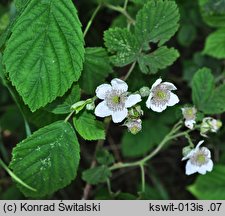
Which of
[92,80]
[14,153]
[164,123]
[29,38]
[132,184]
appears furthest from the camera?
[132,184]

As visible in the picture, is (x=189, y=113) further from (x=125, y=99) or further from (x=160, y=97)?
(x=125, y=99)

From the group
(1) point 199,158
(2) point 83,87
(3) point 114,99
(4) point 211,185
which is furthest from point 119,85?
(4) point 211,185

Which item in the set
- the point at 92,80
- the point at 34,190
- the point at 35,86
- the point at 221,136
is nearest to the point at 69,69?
the point at 35,86

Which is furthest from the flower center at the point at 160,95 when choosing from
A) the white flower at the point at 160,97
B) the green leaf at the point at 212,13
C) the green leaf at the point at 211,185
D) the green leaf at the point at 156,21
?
the green leaf at the point at 211,185

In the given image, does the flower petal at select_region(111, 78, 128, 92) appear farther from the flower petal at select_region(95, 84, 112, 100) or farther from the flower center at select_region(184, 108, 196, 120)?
the flower center at select_region(184, 108, 196, 120)

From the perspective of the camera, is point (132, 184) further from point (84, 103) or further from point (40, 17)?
point (40, 17)

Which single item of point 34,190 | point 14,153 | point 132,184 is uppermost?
point 14,153
